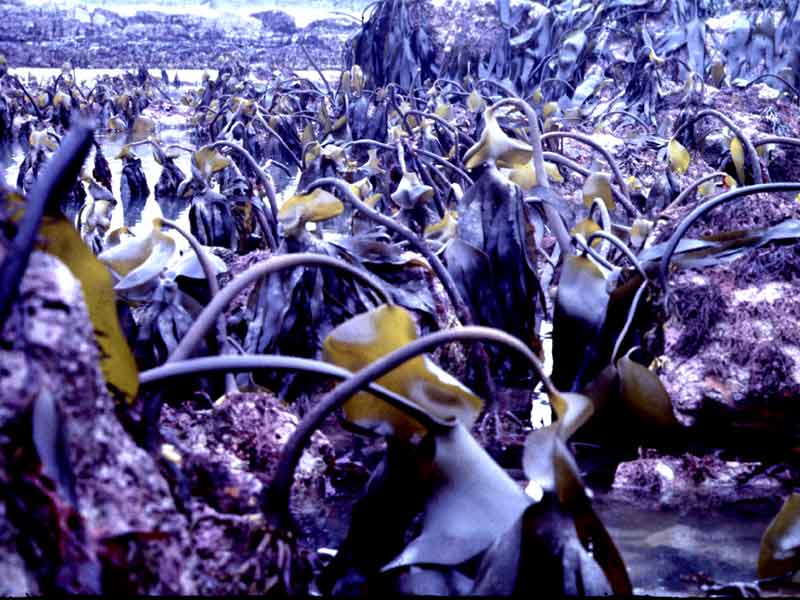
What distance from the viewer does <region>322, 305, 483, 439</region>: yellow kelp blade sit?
1.09 m

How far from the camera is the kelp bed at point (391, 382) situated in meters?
0.71

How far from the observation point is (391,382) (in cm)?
110

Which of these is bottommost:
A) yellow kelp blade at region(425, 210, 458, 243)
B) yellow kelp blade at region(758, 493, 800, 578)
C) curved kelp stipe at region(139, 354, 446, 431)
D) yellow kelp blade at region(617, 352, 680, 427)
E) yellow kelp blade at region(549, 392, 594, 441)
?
yellow kelp blade at region(758, 493, 800, 578)

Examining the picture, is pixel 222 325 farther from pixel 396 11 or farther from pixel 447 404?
pixel 396 11

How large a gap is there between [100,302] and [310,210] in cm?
118

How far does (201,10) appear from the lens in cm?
2386

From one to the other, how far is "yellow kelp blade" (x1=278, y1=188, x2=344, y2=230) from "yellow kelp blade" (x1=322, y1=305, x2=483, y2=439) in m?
0.94

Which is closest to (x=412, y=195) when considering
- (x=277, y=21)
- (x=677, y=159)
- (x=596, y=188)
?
(x=596, y=188)

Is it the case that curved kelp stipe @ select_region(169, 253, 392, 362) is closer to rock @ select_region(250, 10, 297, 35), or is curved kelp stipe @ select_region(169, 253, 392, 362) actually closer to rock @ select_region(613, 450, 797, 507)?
rock @ select_region(613, 450, 797, 507)

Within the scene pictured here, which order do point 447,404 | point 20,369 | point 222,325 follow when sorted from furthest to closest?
1. point 222,325
2. point 447,404
3. point 20,369

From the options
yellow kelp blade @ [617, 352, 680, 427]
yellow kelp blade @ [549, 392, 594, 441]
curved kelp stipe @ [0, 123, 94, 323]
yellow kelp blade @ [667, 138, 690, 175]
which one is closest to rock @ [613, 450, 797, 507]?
yellow kelp blade @ [617, 352, 680, 427]

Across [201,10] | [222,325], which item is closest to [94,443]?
[222,325]

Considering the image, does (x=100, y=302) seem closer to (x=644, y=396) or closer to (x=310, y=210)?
(x=644, y=396)

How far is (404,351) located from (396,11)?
11.3 metres
